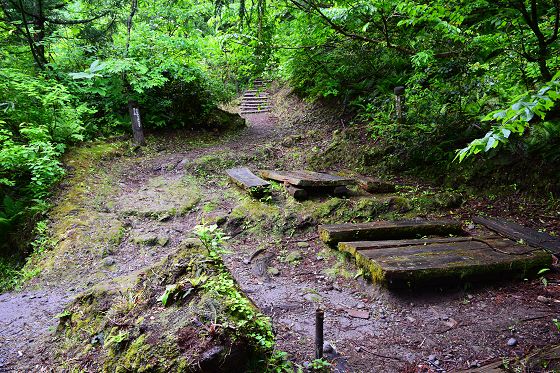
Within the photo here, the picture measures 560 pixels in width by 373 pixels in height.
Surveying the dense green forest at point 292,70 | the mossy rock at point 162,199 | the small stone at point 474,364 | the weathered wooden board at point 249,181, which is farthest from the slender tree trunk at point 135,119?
the small stone at point 474,364

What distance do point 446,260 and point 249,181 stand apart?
172 inches

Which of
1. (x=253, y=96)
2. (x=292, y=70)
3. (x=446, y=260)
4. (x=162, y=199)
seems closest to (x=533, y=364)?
(x=446, y=260)

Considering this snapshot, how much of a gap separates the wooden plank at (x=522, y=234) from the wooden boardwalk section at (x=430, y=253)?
0.16 meters

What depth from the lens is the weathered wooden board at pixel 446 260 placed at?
4.08 meters

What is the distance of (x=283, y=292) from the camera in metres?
4.56

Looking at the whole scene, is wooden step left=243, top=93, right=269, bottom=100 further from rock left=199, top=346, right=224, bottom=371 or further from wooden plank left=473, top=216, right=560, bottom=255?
rock left=199, top=346, right=224, bottom=371

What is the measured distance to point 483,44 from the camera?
6129 millimetres

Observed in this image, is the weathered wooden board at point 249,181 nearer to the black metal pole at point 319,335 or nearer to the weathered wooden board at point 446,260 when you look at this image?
the weathered wooden board at point 446,260

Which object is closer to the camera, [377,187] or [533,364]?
[533,364]

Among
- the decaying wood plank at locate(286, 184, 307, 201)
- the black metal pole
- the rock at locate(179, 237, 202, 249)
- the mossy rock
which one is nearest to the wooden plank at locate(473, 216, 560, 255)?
the decaying wood plank at locate(286, 184, 307, 201)

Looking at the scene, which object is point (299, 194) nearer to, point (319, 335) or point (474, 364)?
point (319, 335)

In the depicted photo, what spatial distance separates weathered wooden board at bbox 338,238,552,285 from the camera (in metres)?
4.08

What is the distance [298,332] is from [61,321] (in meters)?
2.59

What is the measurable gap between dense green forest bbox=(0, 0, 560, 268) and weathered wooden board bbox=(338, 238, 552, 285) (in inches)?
49.3
